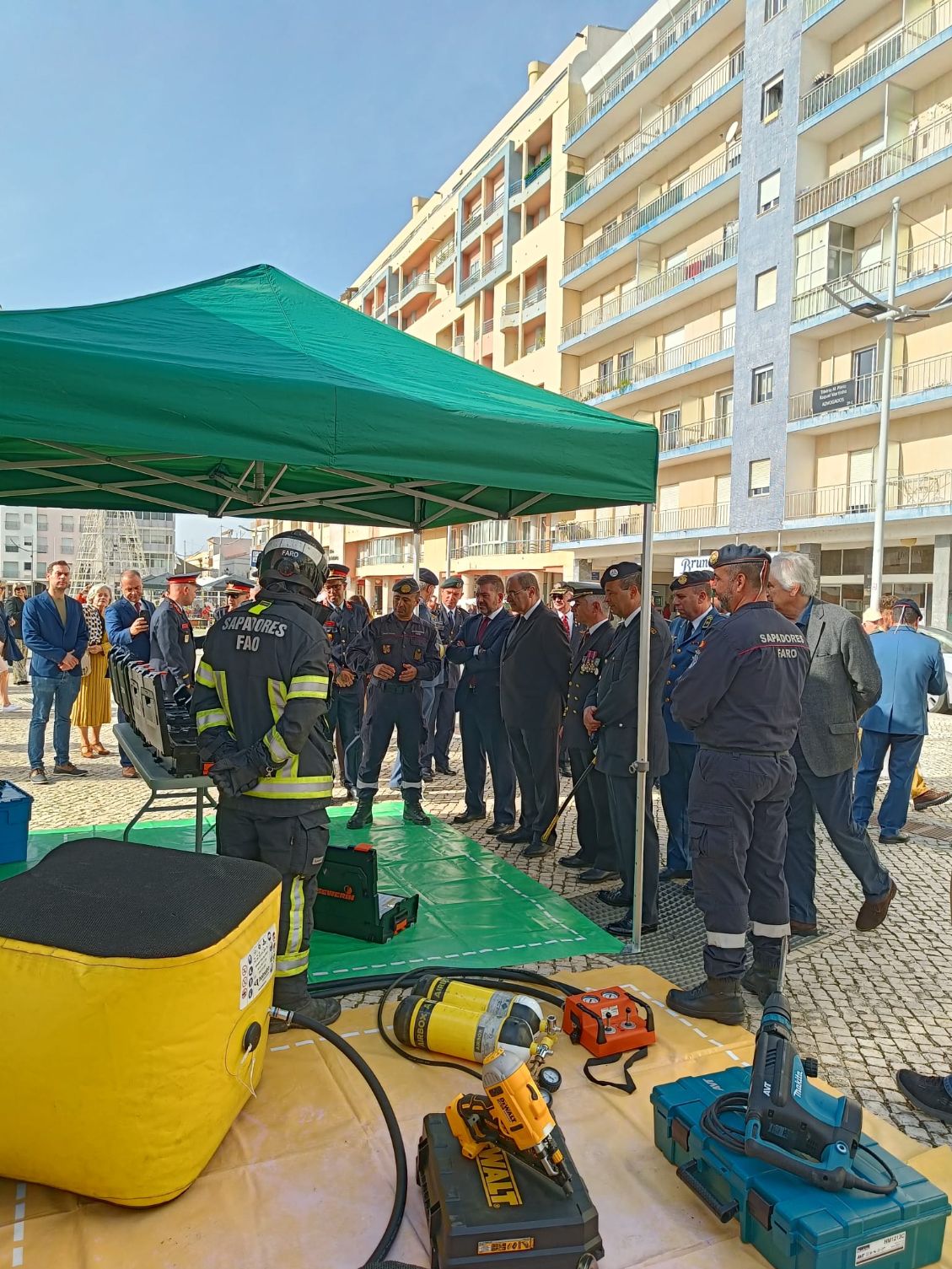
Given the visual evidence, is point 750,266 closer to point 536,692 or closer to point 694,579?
point 694,579

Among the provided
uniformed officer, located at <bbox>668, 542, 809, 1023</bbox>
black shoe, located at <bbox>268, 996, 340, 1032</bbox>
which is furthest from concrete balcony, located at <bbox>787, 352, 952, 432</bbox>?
black shoe, located at <bbox>268, 996, 340, 1032</bbox>

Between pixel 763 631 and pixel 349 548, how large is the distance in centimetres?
4903

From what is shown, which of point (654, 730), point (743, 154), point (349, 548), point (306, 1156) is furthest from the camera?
point (349, 548)

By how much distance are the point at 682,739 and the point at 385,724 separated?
2.37 meters

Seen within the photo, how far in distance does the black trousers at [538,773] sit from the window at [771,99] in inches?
964

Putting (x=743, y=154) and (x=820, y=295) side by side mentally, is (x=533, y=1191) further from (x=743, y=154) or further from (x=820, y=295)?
(x=743, y=154)

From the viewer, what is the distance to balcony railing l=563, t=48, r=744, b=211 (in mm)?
25688

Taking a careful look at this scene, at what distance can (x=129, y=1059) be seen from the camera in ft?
7.44

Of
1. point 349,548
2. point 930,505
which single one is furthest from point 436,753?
point 349,548

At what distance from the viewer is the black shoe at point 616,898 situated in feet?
16.9

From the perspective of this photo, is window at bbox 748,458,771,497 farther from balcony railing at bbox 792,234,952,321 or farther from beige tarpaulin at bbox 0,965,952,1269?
beige tarpaulin at bbox 0,965,952,1269

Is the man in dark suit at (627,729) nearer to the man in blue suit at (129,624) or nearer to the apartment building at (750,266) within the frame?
the man in blue suit at (129,624)

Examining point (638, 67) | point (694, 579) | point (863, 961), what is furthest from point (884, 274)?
point (863, 961)

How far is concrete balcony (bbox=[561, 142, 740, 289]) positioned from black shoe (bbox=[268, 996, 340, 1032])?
27.5 metres
